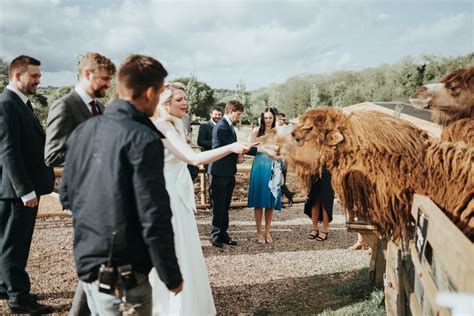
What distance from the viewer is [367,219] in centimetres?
270

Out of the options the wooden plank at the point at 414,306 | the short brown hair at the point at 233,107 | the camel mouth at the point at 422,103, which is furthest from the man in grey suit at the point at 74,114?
the short brown hair at the point at 233,107

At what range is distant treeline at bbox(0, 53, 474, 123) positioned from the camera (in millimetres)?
48000

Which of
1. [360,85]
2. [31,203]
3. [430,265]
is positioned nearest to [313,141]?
[430,265]

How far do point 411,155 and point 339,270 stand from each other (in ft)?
13.2

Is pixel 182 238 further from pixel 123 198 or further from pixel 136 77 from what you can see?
pixel 136 77

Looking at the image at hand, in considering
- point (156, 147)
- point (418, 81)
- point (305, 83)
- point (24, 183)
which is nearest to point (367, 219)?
point (156, 147)

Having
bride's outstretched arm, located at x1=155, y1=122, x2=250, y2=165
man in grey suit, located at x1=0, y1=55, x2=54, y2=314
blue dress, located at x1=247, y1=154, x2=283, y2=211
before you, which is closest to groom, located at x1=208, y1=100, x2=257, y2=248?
blue dress, located at x1=247, y1=154, x2=283, y2=211

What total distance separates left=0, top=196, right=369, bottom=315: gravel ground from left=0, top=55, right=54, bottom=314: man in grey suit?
13.6 inches

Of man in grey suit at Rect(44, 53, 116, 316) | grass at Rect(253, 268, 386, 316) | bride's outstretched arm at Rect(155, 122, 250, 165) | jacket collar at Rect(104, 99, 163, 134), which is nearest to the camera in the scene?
jacket collar at Rect(104, 99, 163, 134)

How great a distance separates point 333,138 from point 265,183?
15.3ft

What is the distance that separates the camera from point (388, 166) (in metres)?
2.46

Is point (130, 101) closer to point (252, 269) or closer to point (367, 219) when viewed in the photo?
point (367, 219)

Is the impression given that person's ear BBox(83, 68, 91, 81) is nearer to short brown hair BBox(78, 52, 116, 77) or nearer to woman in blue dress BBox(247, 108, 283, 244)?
short brown hair BBox(78, 52, 116, 77)

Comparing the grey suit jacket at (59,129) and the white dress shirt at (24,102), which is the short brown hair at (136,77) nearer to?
the grey suit jacket at (59,129)
